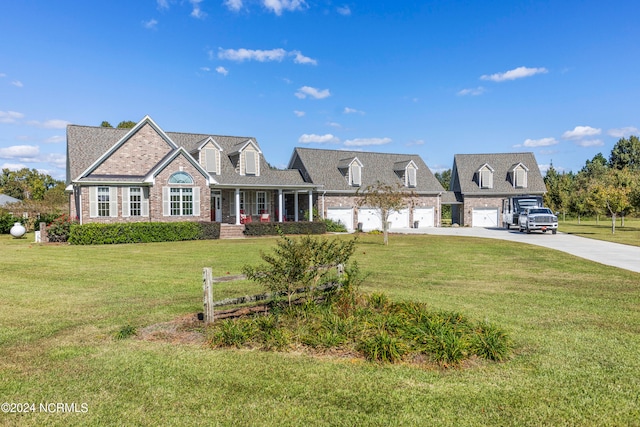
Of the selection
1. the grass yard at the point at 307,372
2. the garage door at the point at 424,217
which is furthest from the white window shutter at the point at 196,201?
the garage door at the point at 424,217

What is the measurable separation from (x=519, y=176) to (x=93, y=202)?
131 ft

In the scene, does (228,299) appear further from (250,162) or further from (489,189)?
(489,189)

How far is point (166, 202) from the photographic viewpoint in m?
28.1

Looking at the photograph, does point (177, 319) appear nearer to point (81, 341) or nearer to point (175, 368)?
point (81, 341)

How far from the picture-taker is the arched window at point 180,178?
2822 cm

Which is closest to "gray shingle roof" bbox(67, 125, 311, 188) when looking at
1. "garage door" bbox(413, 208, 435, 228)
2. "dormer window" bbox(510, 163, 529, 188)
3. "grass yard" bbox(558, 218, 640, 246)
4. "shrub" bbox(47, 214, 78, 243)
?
"shrub" bbox(47, 214, 78, 243)

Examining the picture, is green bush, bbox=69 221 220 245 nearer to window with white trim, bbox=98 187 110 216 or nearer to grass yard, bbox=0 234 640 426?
window with white trim, bbox=98 187 110 216

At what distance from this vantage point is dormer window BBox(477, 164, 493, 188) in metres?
44.8

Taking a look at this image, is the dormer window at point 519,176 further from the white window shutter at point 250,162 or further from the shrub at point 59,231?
the shrub at point 59,231

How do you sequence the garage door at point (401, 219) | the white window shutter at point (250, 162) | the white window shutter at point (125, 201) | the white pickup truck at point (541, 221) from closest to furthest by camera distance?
the white window shutter at point (125, 201) → the white pickup truck at point (541, 221) → the white window shutter at point (250, 162) → the garage door at point (401, 219)

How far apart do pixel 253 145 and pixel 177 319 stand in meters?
27.0

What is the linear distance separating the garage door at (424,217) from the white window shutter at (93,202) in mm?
27932

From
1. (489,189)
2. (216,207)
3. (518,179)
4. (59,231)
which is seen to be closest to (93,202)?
(59,231)

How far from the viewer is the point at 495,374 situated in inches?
A: 210
